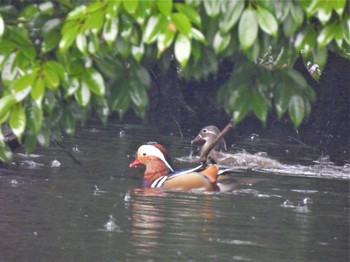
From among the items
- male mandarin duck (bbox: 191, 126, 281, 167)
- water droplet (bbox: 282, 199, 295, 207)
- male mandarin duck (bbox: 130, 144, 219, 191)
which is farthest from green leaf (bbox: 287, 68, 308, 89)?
male mandarin duck (bbox: 191, 126, 281, 167)

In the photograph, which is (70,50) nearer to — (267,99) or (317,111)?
(267,99)

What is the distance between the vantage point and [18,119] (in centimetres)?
455

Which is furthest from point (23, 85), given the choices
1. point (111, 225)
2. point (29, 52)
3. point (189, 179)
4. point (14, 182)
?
point (189, 179)

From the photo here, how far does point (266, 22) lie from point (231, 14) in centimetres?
15

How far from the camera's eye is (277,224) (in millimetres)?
12195

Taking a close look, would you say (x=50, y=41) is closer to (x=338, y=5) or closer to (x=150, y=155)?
(x=338, y=5)

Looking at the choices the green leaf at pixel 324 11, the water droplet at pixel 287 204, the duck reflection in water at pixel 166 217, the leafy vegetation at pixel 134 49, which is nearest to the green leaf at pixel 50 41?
the leafy vegetation at pixel 134 49

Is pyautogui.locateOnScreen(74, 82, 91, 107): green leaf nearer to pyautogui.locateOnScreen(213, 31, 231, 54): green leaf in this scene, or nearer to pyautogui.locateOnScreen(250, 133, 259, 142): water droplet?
pyautogui.locateOnScreen(213, 31, 231, 54): green leaf

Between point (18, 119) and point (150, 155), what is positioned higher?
point (18, 119)

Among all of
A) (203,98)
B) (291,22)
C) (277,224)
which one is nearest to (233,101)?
(291,22)

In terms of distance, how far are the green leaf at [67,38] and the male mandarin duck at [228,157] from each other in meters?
13.4

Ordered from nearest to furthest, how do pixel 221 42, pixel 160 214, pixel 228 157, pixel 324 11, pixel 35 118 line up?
1. pixel 324 11
2. pixel 221 42
3. pixel 35 118
4. pixel 160 214
5. pixel 228 157

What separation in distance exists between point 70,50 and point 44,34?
15cm

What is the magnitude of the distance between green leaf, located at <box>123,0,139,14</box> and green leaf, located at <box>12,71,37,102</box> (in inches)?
19.8
